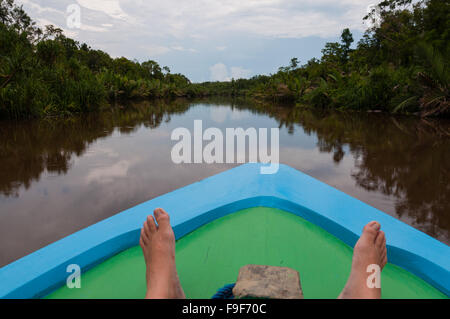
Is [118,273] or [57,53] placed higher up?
[57,53]

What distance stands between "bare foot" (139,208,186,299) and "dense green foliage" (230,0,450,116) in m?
7.49

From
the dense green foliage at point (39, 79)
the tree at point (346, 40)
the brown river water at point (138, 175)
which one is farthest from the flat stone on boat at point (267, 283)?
the tree at point (346, 40)

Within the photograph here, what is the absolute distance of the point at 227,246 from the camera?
1063 mm

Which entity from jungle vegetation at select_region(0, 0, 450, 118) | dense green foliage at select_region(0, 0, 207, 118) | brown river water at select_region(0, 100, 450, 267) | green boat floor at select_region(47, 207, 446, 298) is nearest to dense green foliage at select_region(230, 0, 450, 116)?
jungle vegetation at select_region(0, 0, 450, 118)

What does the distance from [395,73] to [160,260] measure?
9.92 metres

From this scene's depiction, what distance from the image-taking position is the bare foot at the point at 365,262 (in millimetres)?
742

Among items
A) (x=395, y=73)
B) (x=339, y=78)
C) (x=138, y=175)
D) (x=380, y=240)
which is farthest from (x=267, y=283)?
(x=339, y=78)

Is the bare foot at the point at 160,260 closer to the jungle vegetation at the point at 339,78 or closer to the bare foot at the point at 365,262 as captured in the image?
the bare foot at the point at 365,262

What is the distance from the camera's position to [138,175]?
7.81ft

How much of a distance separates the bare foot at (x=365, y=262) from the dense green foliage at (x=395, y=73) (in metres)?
7.10

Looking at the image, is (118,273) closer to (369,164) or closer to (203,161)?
(203,161)

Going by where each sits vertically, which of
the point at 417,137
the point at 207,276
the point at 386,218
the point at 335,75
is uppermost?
the point at 335,75
